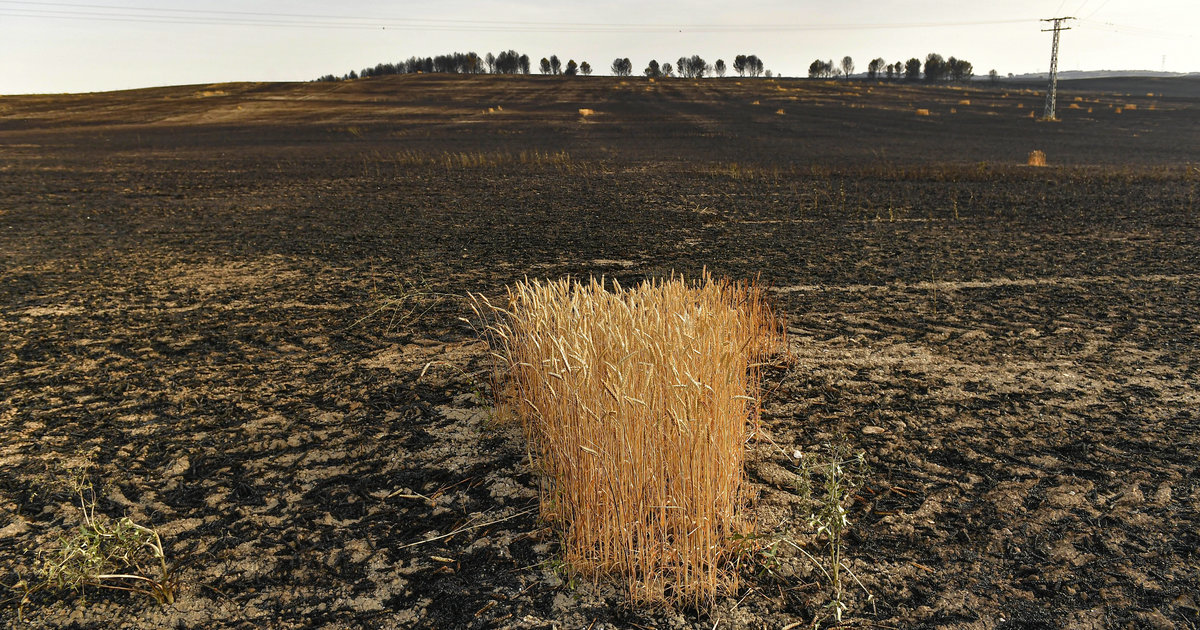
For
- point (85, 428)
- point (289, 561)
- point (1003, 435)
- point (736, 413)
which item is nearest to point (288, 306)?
point (85, 428)

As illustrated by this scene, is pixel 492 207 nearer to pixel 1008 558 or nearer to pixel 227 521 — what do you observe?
pixel 227 521

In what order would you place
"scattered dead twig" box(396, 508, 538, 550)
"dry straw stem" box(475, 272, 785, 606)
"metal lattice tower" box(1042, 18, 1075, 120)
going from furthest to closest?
"metal lattice tower" box(1042, 18, 1075, 120) < "scattered dead twig" box(396, 508, 538, 550) < "dry straw stem" box(475, 272, 785, 606)

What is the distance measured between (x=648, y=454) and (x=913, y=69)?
142026mm

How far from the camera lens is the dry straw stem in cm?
271

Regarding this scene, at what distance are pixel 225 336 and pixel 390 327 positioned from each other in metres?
1.44

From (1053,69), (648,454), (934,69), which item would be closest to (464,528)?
(648,454)

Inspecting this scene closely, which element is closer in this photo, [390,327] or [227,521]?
[227,521]

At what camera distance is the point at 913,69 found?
123312 millimetres

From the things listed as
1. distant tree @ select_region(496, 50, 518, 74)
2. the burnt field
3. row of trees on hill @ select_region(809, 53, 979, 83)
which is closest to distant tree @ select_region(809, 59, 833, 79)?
row of trees on hill @ select_region(809, 53, 979, 83)

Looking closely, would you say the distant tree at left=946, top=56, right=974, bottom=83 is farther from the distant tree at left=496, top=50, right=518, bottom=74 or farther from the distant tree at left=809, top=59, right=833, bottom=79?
the distant tree at left=496, top=50, right=518, bottom=74

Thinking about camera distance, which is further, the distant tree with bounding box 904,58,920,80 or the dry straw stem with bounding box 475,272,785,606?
the distant tree with bounding box 904,58,920,80

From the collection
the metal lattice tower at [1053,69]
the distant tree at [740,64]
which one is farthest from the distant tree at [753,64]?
the metal lattice tower at [1053,69]

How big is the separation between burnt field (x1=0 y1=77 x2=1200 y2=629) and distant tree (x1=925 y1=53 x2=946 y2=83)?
116549 mm

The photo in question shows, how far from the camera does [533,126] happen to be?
37.4 m
